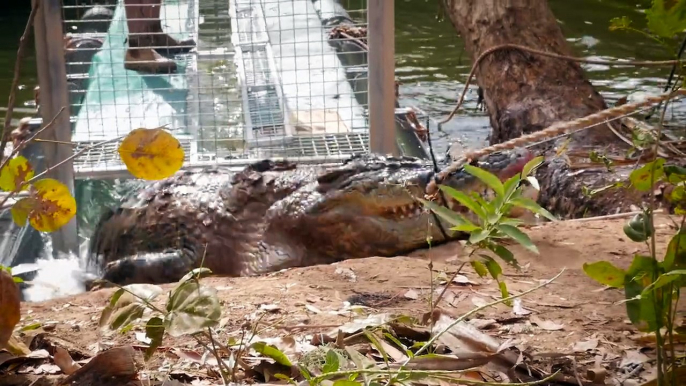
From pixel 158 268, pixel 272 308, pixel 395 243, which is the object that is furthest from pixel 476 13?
pixel 272 308

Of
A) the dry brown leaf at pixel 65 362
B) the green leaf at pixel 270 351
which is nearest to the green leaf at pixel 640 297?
the green leaf at pixel 270 351

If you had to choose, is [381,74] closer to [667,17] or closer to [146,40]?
[146,40]

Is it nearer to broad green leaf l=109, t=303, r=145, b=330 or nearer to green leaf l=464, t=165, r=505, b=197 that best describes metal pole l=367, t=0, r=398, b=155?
green leaf l=464, t=165, r=505, b=197

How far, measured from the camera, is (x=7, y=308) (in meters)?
1.30

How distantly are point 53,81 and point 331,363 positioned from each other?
2447 millimetres

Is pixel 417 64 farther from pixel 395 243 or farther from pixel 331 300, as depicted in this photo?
pixel 331 300

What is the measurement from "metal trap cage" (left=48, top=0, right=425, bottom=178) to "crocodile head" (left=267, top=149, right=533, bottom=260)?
595 millimetres

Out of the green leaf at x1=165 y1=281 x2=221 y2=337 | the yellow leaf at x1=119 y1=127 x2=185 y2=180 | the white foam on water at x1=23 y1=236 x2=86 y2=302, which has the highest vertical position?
the yellow leaf at x1=119 y1=127 x2=185 y2=180

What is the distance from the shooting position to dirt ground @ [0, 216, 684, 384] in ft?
5.00

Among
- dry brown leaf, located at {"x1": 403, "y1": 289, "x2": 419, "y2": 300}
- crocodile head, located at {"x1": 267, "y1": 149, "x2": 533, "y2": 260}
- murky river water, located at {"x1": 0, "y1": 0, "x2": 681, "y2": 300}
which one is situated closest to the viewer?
dry brown leaf, located at {"x1": 403, "y1": 289, "x2": 419, "y2": 300}

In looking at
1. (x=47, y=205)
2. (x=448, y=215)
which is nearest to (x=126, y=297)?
(x=47, y=205)

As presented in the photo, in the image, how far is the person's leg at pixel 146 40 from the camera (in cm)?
364

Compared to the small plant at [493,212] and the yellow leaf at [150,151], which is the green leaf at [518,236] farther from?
the yellow leaf at [150,151]

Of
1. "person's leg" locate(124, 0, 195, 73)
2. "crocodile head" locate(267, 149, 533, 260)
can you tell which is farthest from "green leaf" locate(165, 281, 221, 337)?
"person's leg" locate(124, 0, 195, 73)
